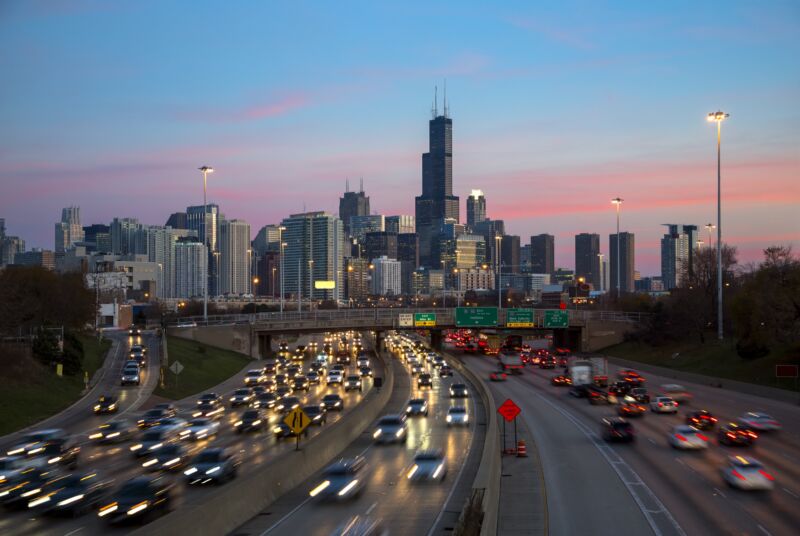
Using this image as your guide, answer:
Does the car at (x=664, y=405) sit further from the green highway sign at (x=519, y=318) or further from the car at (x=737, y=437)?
the green highway sign at (x=519, y=318)

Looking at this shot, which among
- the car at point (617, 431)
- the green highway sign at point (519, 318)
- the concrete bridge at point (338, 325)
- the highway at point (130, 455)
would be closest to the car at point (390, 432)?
the highway at point (130, 455)

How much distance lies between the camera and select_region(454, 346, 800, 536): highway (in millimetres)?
25984

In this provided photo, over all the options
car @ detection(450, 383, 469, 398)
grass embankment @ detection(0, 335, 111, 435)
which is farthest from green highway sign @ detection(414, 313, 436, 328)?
grass embankment @ detection(0, 335, 111, 435)

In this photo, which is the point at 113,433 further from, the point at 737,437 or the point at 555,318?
the point at 555,318

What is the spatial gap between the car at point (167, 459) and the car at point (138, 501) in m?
7.94

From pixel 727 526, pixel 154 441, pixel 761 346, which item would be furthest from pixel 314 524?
pixel 761 346

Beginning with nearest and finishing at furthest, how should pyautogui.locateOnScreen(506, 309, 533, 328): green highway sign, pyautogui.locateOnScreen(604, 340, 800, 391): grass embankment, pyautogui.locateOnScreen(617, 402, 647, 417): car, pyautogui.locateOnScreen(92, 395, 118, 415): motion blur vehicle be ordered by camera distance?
1. pyautogui.locateOnScreen(92, 395, 118, 415): motion blur vehicle
2. pyautogui.locateOnScreen(617, 402, 647, 417): car
3. pyautogui.locateOnScreen(604, 340, 800, 391): grass embankment
4. pyautogui.locateOnScreen(506, 309, 533, 328): green highway sign

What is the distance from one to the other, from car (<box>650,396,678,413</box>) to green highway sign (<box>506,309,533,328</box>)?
44599mm

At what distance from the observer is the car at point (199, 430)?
140ft

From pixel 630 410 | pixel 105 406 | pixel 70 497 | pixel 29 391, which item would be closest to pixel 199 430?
pixel 105 406

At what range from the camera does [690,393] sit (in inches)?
2623

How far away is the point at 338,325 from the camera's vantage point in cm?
9750

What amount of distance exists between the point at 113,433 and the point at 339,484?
734 inches

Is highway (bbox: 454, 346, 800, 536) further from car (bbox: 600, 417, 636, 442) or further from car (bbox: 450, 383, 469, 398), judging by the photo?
car (bbox: 450, 383, 469, 398)
